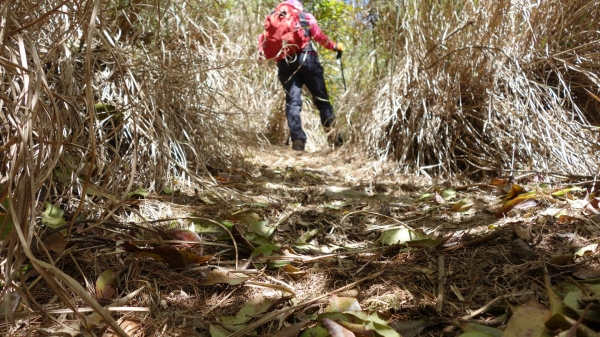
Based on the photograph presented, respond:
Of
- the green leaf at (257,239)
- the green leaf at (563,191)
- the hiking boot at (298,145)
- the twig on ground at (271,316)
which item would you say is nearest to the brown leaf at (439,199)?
the green leaf at (563,191)

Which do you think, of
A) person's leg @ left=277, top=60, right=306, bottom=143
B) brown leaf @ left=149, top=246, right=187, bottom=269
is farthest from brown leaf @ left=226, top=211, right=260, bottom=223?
person's leg @ left=277, top=60, right=306, bottom=143

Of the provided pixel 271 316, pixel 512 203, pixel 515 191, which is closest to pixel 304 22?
pixel 515 191

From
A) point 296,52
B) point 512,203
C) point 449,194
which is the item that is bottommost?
point 449,194

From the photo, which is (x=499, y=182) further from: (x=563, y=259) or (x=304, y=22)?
(x=304, y=22)

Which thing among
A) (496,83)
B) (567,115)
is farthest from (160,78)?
(567,115)

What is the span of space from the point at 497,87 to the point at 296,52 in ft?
7.44

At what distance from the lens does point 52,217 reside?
1354mm

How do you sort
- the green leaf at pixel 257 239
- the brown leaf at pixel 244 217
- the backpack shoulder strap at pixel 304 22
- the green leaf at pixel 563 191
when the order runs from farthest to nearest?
the backpack shoulder strap at pixel 304 22 → the green leaf at pixel 563 191 → the brown leaf at pixel 244 217 → the green leaf at pixel 257 239

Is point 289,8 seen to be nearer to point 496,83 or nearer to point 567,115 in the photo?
point 496,83

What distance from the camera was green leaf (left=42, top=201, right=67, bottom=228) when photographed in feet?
4.32

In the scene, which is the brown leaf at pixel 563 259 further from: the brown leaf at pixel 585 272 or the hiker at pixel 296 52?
the hiker at pixel 296 52

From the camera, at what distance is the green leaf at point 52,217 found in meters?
1.32

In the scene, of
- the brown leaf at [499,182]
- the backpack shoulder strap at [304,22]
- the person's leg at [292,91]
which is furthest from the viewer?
the person's leg at [292,91]

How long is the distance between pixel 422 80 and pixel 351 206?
1.12m
